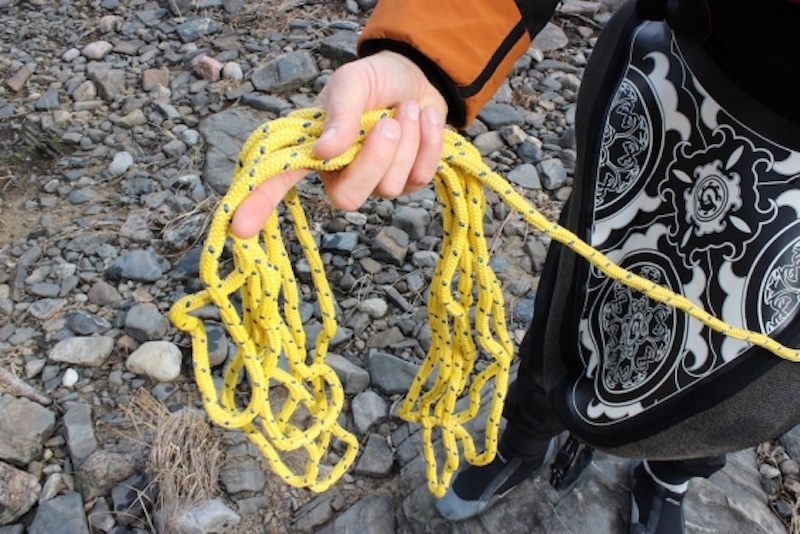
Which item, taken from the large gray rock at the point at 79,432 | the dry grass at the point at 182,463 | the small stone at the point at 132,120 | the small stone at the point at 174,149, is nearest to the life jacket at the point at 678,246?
the dry grass at the point at 182,463

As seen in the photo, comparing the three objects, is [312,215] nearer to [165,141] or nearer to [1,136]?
[165,141]

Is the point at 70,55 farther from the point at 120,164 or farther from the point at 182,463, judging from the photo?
the point at 182,463

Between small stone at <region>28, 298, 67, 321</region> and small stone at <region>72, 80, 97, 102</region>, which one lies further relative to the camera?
small stone at <region>72, 80, 97, 102</region>

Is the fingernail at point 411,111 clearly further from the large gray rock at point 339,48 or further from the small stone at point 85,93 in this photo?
the small stone at point 85,93

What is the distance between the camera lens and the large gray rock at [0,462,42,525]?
62.3 inches

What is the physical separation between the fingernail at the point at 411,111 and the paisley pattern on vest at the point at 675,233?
35cm

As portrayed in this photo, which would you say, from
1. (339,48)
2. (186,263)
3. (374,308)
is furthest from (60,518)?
(339,48)

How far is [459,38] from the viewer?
3.08ft

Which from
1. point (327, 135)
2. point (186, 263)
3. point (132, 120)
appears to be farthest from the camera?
point (132, 120)

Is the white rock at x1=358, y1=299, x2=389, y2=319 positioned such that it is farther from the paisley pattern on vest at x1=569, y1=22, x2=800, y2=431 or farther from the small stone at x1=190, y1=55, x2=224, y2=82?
the small stone at x1=190, y1=55, x2=224, y2=82

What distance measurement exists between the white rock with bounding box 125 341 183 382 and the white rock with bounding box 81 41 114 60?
5.76 ft

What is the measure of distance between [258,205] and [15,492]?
1.26 m

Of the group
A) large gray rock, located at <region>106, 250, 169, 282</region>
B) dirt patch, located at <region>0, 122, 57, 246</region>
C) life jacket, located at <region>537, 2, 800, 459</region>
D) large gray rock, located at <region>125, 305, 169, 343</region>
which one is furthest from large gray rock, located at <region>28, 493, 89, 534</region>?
life jacket, located at <region>537, 2, 800, 459</region>

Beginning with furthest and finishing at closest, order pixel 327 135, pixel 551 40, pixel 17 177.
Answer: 1. pixel 551 40
2. pixel 17 177
3. pixel 327 135
